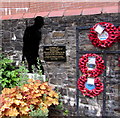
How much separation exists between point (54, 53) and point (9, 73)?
1.20 m

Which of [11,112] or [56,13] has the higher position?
[56,13]

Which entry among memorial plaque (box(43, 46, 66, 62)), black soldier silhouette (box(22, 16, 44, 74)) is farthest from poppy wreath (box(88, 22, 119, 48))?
black soldier silhouette (box(22, 16, 44, 74))

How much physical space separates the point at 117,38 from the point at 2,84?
270 cm

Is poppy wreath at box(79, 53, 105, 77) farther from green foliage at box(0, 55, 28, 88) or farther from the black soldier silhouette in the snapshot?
green foliage at box(0, 55, 28, 88)

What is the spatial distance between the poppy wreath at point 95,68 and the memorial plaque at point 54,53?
1.37ft

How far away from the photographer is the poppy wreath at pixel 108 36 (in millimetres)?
2949

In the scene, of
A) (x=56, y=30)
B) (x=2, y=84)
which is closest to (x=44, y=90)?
(x=2, y=84)

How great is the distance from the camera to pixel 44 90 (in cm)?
327

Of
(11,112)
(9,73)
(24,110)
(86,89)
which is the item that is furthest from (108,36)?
(9,73)

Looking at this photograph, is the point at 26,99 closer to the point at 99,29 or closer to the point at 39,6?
the point at 99,29

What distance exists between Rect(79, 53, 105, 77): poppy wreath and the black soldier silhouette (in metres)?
0.99

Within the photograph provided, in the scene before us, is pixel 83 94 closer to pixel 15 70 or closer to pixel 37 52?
pixel 37 52

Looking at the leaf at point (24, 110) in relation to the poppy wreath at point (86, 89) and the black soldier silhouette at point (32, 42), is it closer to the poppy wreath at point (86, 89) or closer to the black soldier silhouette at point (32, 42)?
the black soldier silhouette at point (32, 42)

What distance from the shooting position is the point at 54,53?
139 inches
